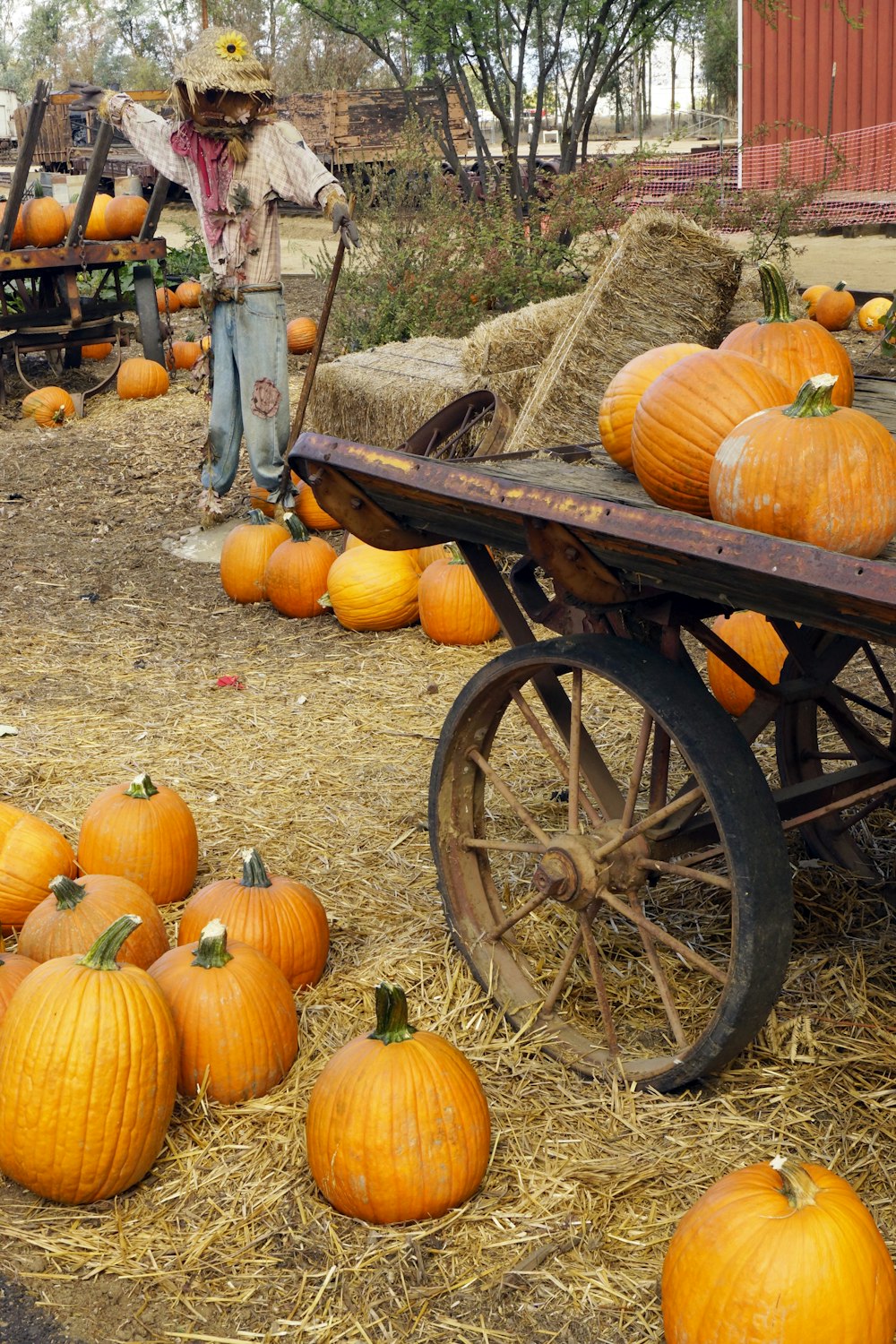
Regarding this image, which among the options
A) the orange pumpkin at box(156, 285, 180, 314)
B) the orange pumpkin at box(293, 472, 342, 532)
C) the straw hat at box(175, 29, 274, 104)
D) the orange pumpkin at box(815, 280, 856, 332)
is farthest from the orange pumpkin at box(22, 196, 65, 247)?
the orange pumpkin at box(815, 280, 856, 332)

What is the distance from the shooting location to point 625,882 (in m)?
2.67

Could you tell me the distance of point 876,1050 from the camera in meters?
2.81

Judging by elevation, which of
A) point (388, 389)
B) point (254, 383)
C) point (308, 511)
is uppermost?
point (254, 383)

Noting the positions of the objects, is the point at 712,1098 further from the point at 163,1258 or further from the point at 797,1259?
the point at 163,1258

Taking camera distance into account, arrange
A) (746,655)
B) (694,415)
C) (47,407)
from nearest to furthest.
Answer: (694,415)
(746,655)
(47,407)

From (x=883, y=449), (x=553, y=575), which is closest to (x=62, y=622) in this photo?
(x=553, y=575)

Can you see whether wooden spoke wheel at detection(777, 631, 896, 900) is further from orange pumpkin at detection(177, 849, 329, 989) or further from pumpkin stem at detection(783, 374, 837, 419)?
orange pumpkin at detection(177, 849, 329, 989)

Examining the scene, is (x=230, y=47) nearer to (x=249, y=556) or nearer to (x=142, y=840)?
(x=249, y=556)

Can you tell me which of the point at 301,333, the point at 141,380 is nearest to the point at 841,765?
the point at 141,380

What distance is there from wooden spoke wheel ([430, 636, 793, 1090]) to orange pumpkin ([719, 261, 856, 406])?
68 cm

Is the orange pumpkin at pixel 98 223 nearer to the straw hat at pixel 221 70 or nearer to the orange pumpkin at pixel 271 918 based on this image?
the straw hat at pixel 221 70

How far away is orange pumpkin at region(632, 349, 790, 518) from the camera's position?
2.39 meters

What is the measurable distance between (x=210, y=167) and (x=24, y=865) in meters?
4.56

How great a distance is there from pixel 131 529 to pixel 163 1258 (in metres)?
6.19
